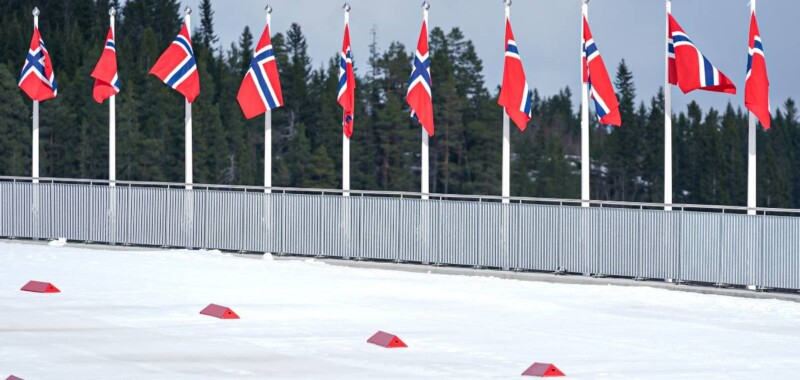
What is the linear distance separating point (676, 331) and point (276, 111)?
104260 millimetres

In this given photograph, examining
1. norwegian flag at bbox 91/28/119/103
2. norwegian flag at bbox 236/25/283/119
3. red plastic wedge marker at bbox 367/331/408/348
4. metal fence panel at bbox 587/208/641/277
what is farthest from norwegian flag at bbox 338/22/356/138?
red plastic wedge marker at bbox 367/331/408/348

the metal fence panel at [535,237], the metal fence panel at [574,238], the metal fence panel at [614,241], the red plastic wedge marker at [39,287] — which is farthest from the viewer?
the metal fence panel at [535,237]

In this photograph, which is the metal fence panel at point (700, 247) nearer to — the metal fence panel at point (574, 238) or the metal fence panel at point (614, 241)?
the metal fence panel at point (614, 241)

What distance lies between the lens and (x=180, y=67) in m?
29.0

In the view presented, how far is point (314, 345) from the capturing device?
16500 millimetres

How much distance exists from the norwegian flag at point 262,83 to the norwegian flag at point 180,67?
1.27 m

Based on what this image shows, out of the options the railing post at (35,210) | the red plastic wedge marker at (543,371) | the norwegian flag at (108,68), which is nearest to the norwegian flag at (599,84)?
the norwegian flag at (108,68)

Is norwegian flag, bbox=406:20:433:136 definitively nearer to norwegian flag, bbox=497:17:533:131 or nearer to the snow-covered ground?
norwegian flag, bbox=497:17:533:131

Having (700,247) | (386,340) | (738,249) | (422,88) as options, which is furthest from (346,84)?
(386,340)

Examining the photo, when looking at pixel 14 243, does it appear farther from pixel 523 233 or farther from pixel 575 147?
pixel 575 147

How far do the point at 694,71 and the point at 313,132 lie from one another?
9926 centimetres

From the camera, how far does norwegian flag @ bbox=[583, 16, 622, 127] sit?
82.1 ft

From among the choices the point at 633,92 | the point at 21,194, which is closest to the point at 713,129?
the point at 633,92

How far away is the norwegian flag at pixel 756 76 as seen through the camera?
77.2 feet
